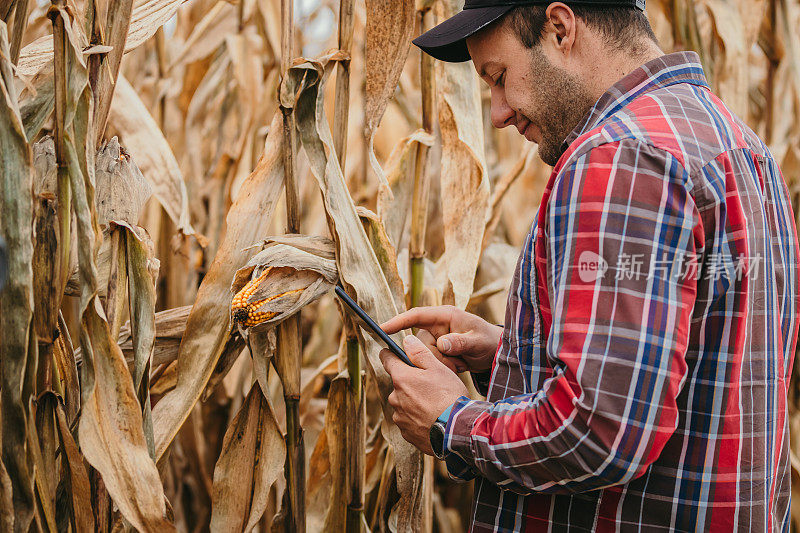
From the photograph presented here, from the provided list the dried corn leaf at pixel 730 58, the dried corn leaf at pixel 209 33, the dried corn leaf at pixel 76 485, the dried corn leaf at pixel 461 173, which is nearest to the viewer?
the dried corn leaf at pixel 76 485

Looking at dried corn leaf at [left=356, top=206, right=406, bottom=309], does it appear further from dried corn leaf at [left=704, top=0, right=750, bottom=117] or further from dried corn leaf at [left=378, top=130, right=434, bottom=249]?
dried corn leaf at [left=704, top=0, right=750, bottom=117]

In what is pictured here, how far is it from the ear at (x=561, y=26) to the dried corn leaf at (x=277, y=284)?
40cm

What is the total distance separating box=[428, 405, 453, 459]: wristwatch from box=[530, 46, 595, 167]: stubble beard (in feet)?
1.07

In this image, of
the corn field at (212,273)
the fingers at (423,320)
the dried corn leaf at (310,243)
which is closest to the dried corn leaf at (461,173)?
the corn field at (212,273)

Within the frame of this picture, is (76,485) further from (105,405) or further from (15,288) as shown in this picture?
(15,288)

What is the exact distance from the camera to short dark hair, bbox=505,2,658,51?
779 millimetres

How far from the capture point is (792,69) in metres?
1.67

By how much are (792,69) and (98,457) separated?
1599 mm

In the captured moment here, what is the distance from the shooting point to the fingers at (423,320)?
0.97m

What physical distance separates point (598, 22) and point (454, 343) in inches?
16.8

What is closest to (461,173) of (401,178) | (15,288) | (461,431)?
(401,178)

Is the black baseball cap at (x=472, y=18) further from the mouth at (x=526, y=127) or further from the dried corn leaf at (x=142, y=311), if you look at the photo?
the dried corn leaf at (x=142, y=311)

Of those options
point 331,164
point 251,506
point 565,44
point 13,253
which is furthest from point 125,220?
point 565,44

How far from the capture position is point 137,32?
0.96 metres
